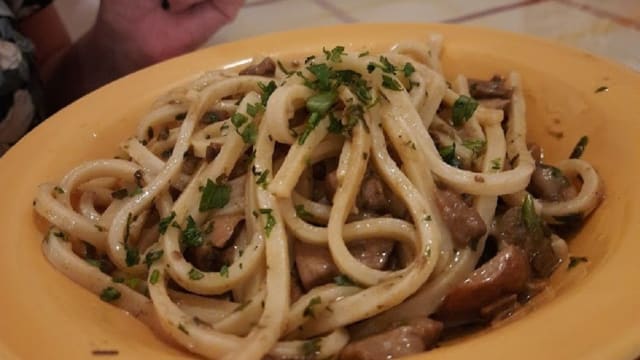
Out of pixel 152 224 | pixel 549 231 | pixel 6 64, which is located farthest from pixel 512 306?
pixel 6 64

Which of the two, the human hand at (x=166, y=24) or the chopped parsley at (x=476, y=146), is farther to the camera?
the human hand at (x=166, y=24)

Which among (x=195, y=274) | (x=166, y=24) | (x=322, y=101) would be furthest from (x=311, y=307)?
(x=166, y=24)

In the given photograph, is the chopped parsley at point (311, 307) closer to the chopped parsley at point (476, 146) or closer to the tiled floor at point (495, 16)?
the chopped parsley at point (476, 146)

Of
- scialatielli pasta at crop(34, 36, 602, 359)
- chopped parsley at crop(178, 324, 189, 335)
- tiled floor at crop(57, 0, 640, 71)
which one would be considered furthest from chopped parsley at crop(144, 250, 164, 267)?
tiled floor at crop(57, 0, 640, 71)

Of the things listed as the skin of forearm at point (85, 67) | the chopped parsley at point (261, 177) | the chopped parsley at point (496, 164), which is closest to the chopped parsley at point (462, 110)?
the chopped parsley at point (496, 164)

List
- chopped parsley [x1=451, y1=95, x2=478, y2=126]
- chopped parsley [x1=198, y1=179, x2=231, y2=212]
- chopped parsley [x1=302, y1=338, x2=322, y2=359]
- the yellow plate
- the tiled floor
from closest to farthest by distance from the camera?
1. the yellow plate
2. chopped parsley [x1=302, y1=338, x2=322, y2=359]
3. chopped parsley [x1=198, y1=179, x2=231, y2=212]
4. chopped parsley [x1=451, y1=95, x2=478, y2=126]
5. the tiled floor

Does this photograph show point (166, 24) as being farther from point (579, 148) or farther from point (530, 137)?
point (579, 148)

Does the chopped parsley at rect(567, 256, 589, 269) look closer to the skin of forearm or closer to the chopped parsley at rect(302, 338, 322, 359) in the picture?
the chopped parsley at rect(302, 338, 322, 359)
